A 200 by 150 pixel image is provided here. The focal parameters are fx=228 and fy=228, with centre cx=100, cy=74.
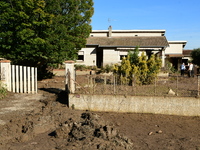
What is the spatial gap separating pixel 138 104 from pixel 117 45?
15972 millimetres

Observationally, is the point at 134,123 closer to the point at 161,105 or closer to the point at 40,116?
the point at 161,105

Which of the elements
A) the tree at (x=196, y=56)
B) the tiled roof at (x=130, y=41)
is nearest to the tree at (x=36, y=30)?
the tiled roof at (x=130, y=41)

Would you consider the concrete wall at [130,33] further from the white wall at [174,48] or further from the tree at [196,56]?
the tree at [196,56]

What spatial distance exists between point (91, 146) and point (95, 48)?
20.8 metres

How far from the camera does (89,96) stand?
29.6ft

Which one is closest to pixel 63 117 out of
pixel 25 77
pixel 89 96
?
pixel 89 96

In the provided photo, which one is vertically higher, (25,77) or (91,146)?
(25,77)

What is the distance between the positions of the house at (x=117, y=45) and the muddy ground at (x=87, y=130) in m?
15.7

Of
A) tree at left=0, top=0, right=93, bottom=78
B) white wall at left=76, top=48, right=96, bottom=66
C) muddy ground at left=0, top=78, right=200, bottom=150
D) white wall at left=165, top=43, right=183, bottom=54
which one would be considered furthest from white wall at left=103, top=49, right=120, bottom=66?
muddy ground at left=0, top=78, right=200, bottom=150

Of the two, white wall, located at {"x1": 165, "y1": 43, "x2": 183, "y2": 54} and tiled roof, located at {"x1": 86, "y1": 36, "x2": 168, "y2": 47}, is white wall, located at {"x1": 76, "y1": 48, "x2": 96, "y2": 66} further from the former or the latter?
white wall, located at {"x1": 165, "y1": 43, "x2": 183, "y2": 54}

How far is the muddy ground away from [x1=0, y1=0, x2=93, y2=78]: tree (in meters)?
5.61

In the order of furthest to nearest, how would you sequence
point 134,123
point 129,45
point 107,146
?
1. point 129,45
2. point 134,123
3. point 107,146

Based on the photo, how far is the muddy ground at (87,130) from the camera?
5656mm

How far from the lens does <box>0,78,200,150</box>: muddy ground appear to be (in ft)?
18.6
